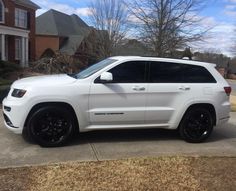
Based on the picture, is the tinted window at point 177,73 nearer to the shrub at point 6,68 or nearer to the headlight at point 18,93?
the headlight at point 18,93

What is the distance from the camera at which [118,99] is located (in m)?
6.91

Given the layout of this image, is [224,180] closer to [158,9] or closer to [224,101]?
[224,101]

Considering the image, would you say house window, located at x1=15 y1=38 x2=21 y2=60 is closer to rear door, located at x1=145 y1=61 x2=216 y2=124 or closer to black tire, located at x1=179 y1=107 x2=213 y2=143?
rear door, located at x1=145 y1=61 x2=216 y2=124

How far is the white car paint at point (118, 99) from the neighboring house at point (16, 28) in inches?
1085

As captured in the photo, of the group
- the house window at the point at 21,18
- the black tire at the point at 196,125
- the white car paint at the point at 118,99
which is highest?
the house window at the point at 21,18

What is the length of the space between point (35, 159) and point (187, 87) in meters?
3.15

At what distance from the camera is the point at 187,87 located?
7.36 meters

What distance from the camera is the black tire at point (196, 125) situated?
7.40 meters

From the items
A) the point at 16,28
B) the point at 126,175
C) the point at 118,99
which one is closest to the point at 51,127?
the point at 118,99

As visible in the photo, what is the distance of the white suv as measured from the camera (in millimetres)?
6562

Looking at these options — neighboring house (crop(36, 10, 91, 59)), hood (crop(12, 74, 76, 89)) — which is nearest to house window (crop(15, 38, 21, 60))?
neighboring house (crop(36, 10, 91, 59))

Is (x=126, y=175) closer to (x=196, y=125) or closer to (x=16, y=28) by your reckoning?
(x=196, y=125)

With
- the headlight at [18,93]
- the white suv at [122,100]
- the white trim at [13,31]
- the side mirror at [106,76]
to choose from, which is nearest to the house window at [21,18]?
the white trim at [13,31]

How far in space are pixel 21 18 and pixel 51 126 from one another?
32927 mm
